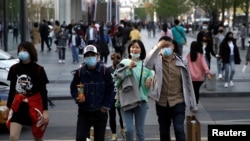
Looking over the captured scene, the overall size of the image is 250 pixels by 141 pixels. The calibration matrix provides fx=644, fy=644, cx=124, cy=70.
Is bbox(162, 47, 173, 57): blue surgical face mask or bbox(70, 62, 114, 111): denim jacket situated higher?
bbox(162, 47, 173, 57): blue surgical face mask

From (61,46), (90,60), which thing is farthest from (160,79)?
(61,46)

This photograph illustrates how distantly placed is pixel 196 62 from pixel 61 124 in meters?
3.05

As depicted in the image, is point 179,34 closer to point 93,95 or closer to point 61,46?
point 61,46

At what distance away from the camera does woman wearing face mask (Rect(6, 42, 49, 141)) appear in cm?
809

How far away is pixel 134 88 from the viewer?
8.89m

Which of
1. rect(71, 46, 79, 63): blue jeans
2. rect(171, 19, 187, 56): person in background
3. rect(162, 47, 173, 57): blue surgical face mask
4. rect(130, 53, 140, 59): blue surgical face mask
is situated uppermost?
rect(162, 47, 173, 57): blue surgical face mask

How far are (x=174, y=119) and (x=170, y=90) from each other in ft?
1.29

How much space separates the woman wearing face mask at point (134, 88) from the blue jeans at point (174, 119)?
350mm

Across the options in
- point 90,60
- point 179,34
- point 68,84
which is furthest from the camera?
point 179,34

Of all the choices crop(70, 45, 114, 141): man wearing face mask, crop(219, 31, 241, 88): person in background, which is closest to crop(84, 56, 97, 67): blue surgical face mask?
crop(70, 45, 114, 141): man wearing face mask

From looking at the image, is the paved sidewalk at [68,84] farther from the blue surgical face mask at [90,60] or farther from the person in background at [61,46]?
the blue surgical face mask at [90,60]

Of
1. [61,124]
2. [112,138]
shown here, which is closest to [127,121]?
[112,138]

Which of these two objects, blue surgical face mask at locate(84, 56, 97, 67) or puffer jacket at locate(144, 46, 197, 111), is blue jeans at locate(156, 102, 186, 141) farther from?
blue surgical face mask at locate(84, 56, 97, 67)

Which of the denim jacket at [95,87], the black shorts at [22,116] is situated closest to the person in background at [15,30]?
the black shorts at [22,116]
